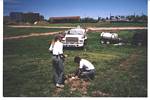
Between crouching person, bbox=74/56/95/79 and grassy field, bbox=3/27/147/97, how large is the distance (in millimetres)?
129

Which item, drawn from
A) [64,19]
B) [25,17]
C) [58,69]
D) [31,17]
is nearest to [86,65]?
[58,69]

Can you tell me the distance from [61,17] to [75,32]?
502mm

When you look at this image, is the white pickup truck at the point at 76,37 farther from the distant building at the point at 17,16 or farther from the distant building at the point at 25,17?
the distant building at the point at 17,16

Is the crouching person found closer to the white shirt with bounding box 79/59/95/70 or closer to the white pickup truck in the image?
the white shirt with bounding box 79/59/95/70

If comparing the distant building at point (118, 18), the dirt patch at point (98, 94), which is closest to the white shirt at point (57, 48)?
the dirt patch at point (98, 94)

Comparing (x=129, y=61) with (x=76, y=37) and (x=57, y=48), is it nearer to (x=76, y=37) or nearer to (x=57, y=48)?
(x=76, y=37)

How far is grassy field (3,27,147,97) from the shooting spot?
8.41m

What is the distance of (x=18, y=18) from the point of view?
872 centimetres

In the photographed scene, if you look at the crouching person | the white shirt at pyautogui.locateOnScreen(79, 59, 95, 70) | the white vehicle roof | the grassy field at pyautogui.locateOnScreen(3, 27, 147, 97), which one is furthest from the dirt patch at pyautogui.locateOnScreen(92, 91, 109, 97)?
the white vehicle roof

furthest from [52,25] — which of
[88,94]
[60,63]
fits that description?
[88,94]

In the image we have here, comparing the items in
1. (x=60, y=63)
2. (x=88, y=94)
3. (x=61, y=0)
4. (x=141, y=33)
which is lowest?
(x=88, y=94)

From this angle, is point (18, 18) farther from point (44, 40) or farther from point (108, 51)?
point (108, 51)

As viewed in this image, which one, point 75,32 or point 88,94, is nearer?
point 88,94

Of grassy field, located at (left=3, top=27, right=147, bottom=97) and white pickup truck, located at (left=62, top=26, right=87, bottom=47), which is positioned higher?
white pickup truck, located at (left=62, top=26, right=87, bottom=47)
